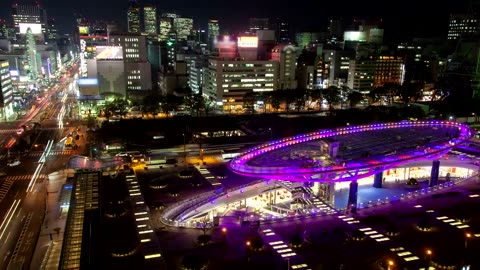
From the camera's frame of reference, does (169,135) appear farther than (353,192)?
Yes

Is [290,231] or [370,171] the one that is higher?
[370,171]

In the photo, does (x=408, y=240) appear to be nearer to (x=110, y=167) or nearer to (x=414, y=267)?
(x=414, y=267)

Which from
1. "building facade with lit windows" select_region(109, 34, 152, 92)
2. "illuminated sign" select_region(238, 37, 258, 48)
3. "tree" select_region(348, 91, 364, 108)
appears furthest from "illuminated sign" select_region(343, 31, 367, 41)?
"building facade with lit windows" select_region(109, 34, 152, 92)

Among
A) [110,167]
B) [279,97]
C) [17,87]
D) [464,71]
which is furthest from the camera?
[17,87]

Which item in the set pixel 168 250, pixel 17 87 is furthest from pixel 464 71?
pixel 17 87

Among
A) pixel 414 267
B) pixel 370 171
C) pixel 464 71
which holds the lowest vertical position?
pixel 414 267

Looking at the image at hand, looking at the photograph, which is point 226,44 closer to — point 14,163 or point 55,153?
point 55,153

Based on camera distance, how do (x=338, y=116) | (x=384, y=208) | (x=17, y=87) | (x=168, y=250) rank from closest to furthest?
(x=168, y=250), (x=384, y=208), (x=338, y=116), (x=17, y=87)
